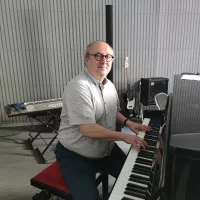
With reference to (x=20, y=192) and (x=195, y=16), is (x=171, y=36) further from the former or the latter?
(x=20, y=192)

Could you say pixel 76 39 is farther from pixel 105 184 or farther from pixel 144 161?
pixel 144 161

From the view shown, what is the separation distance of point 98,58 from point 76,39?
78.1 inches

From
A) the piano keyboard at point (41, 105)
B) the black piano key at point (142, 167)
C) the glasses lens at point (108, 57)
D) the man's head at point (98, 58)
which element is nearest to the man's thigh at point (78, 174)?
the black piano key at point (142, 167)

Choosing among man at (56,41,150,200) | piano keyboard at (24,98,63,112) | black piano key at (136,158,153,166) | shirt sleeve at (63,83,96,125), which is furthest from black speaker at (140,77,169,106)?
black piano key at (136,158,153,166)

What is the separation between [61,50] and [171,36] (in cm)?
189

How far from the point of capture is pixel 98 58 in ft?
5.30

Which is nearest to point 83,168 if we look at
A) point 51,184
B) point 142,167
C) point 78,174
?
point 78,174

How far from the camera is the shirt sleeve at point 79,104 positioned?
146cm

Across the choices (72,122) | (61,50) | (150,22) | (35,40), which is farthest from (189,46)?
(72,122)

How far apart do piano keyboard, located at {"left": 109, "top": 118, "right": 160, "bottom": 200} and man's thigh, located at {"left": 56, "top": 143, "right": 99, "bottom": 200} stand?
1.12 ft

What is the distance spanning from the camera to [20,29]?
3.27 m

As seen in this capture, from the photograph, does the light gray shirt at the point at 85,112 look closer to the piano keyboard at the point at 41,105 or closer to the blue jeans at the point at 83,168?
the blue jeans at the point at 83,168

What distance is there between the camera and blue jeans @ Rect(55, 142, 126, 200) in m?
1.37

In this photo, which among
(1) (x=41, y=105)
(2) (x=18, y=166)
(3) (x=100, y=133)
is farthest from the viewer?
(1) (x=41, y=105)
